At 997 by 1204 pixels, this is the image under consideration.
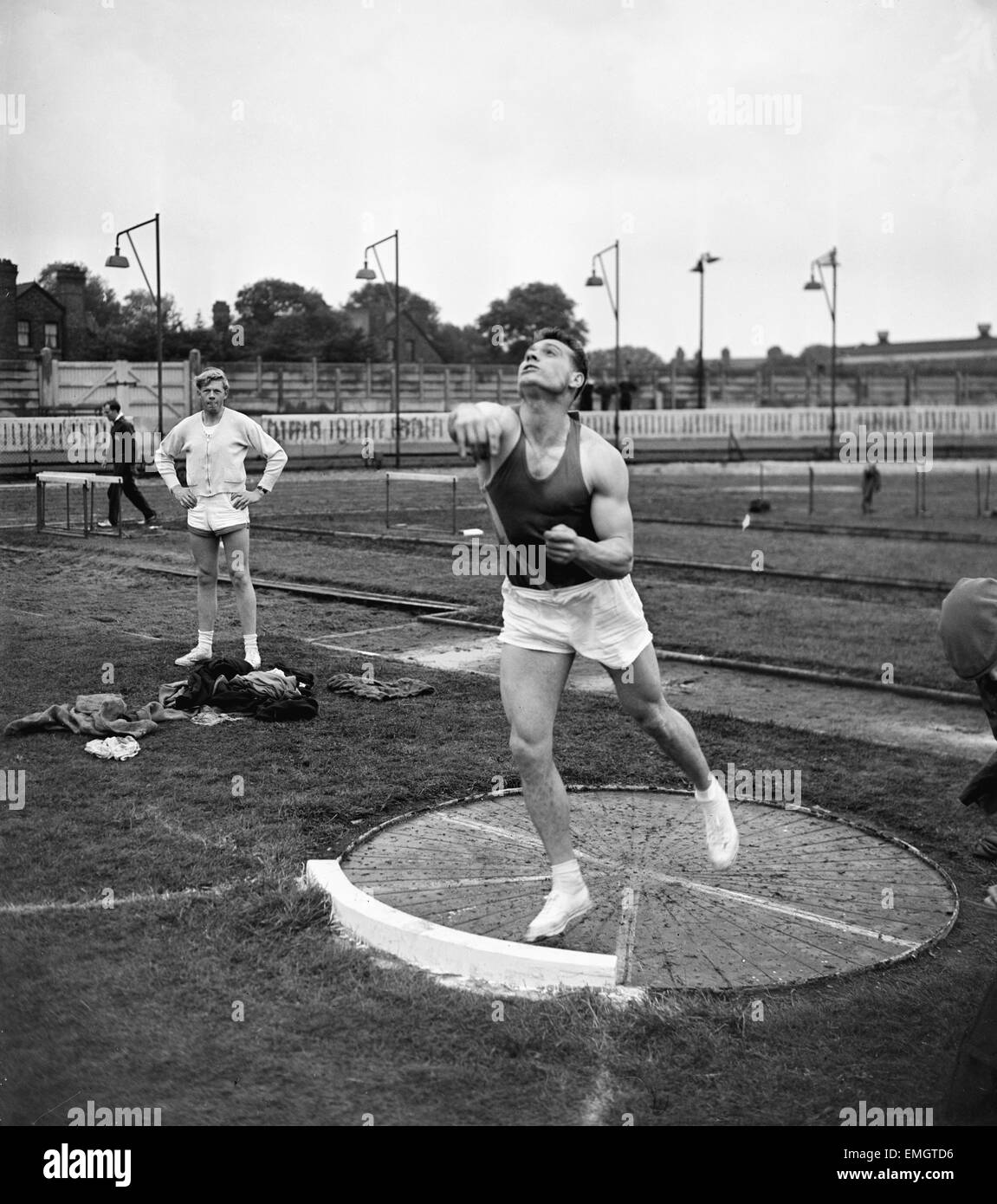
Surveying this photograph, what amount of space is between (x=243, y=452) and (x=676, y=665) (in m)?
3.50

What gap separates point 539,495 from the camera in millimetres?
4715

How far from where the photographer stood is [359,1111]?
142 inches

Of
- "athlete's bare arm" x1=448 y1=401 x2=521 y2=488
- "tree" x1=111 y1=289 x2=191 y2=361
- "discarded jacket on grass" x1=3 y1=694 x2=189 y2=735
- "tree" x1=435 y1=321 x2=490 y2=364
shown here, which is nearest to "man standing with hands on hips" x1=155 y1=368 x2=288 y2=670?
"discarded jacket on grass" x1=3 y1=694 x2=189 y2=735

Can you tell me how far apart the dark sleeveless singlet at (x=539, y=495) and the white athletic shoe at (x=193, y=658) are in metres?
5.20

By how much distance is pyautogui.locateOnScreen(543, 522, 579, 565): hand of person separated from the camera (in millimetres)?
4453

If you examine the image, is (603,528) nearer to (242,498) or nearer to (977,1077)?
(977,1077)

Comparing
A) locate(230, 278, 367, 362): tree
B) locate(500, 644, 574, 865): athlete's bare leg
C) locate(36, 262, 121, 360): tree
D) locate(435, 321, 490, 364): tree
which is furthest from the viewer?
locate(435, 321, 490, 364): tree

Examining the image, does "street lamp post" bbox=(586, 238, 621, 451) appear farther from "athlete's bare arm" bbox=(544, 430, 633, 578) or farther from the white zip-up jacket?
"athlete's bare arm" bbox=(544, 430, 633, 578)

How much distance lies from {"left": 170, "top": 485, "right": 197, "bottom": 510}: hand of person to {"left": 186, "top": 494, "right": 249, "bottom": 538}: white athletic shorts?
3 centimetres

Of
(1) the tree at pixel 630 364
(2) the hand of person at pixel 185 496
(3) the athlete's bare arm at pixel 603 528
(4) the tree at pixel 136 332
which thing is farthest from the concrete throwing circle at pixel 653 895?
(1) the tree at pixel 630 364

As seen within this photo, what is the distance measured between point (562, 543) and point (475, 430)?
45 centimetres

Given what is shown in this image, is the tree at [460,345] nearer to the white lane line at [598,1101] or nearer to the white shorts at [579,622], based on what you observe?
the white shorts at [579,622]

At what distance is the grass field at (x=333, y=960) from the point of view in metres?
3.75

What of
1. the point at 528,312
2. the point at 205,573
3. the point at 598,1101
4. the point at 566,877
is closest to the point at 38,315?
the point at 205,573
